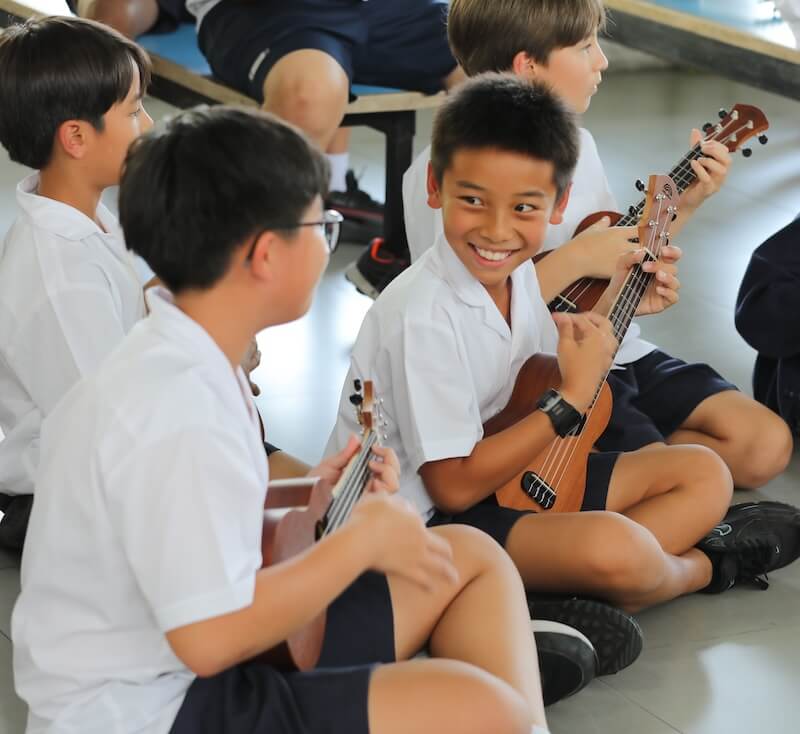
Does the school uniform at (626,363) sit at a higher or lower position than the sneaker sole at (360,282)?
higher

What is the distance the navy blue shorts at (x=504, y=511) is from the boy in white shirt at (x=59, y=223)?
547 mm

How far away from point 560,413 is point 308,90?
Answer: 1434 millimetres

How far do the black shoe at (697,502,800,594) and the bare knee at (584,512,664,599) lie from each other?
22 centimetres

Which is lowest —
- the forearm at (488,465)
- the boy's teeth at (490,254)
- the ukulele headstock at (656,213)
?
the forearm at (488,465)

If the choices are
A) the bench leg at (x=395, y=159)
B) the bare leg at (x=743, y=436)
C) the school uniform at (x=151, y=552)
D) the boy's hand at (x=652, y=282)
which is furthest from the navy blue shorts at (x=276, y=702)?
the bench leg at (x=395, y=159)

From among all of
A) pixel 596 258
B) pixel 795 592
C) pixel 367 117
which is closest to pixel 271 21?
pixel 367 117

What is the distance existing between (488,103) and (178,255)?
705mm

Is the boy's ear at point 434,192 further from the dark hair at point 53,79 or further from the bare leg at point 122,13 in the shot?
the bare leg at point 122,13

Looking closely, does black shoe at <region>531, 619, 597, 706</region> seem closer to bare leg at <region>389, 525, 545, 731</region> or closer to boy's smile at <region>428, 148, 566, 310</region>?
bare leg at <region>389, 525, 545, 731</region>

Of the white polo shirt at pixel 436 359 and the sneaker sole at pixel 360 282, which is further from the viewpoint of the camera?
the sneaker sole at pixel 360 282

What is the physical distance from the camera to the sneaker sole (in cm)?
317

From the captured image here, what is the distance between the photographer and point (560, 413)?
1.83m

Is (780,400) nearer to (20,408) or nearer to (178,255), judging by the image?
(20,408)

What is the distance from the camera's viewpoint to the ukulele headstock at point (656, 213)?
2.17 m
